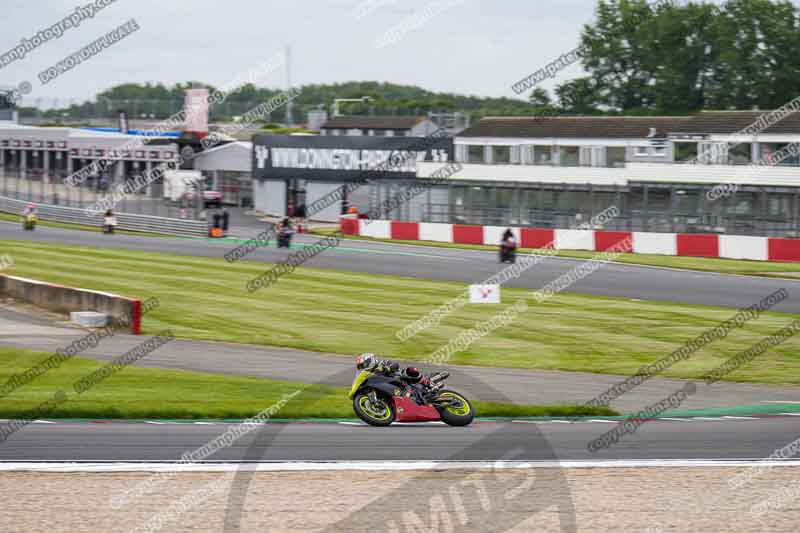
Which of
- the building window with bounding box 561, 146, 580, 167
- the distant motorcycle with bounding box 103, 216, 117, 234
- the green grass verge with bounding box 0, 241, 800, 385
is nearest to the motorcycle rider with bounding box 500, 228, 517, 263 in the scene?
the green grass verge with bounding box 0, 241, 800, 385

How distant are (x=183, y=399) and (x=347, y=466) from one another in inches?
178

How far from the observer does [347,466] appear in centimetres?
1299

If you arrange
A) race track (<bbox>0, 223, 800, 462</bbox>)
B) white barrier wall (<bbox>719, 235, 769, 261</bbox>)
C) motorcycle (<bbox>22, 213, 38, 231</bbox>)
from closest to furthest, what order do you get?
1. race track (<bbox>0, 223, 800, 462</bbox>)
2. white barrier wall (<bbox>719, 235, 769, 261</bbox>)
3. motorcycle (<bbox>22, 213, 38, 231</bbox>)

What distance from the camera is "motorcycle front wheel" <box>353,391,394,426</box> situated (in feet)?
49.5

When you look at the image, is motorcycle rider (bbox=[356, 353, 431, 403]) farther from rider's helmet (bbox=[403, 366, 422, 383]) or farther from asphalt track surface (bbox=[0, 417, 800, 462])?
asphalt track surface (bbox=[0, 417, 800, 462])

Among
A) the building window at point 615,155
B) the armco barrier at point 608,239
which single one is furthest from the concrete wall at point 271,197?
the armco barrier at point 608,239

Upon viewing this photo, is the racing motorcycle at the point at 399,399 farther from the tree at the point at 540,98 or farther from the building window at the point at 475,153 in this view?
the tree at the point at 540,98

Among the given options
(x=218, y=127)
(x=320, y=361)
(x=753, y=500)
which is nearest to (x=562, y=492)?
(x=753, y=500)

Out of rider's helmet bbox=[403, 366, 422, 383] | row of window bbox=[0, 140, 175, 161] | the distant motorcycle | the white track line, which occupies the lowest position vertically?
the white track line

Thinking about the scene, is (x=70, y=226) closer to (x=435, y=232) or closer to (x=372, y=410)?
(x=435, y=232)

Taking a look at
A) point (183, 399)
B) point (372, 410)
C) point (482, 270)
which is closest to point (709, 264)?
point (482, 270)

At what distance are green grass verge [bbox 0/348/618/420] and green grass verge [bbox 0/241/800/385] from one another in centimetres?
406

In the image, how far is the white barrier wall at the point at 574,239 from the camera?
43.2 metres

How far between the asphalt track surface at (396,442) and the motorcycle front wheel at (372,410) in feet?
0.45
